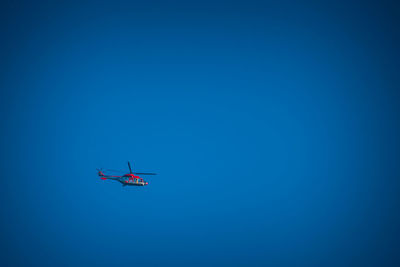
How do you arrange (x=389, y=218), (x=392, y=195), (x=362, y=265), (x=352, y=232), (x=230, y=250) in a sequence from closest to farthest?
(x=362, y=265)
(x=230, y=250)
(x=352, y=232)
(x=389, y=218)
(x=392, y=195)

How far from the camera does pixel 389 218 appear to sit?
5303 cm

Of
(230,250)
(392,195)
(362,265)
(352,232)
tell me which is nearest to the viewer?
(362,265)

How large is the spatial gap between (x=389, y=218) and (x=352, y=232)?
11.1 metres

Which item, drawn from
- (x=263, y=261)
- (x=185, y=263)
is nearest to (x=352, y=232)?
(x=263, y=261)

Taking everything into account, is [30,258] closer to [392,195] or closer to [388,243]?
[388,243]

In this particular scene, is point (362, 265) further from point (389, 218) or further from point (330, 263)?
point (389, 218)

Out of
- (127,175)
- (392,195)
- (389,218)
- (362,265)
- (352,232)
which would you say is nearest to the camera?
(127,175)

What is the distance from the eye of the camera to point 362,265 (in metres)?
38.8

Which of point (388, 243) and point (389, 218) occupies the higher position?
point (389, 218)

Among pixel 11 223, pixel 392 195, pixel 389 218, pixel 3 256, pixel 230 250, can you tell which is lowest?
pixel 3 256

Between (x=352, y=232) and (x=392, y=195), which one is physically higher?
(x=392, y=195)

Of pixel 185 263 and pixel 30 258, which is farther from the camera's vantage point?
pixel 185 263

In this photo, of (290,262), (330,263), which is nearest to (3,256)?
(290,262)

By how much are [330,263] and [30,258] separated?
4964 cm
